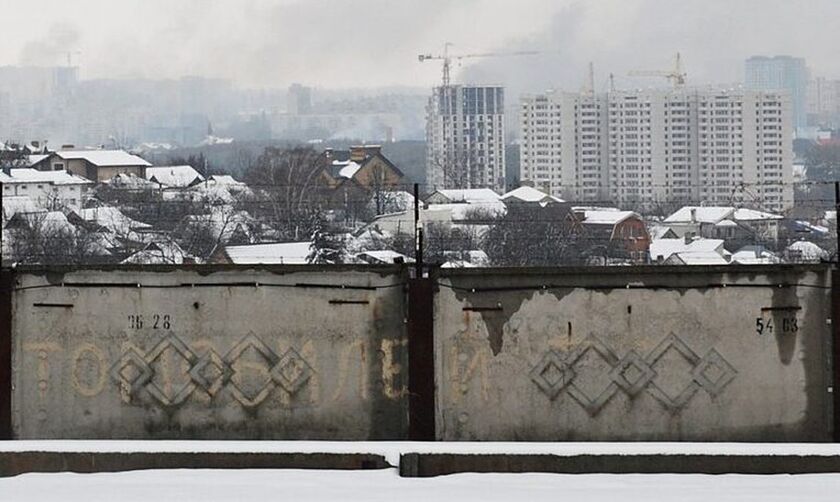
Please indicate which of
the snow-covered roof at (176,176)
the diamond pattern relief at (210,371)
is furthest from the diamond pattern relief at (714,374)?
the snow-covered roof at (176,176)

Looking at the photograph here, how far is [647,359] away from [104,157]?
127m

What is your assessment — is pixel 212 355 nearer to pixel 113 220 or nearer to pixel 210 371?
pixel 210 371

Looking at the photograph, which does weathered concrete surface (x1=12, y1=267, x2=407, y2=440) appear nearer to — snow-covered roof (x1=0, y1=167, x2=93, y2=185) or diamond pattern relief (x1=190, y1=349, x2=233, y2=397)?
diamond pattern relief (x1=190, y1=349, x2=233, y2=397)

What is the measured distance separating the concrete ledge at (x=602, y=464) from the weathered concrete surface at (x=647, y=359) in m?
0.58

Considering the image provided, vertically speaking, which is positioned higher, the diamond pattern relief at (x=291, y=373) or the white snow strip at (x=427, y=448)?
the diamond pattern relief at (x=291, y=373)

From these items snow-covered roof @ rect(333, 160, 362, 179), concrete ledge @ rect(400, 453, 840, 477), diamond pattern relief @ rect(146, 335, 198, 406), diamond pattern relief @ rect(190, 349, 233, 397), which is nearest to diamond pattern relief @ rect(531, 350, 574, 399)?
concrete ledge @ rect(400, 453, 840, 477)

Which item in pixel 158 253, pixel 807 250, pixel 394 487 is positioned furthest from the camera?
pixel 158 253

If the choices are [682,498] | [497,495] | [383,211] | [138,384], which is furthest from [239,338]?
[383,211]

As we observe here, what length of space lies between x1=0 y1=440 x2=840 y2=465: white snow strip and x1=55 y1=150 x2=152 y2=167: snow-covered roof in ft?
393

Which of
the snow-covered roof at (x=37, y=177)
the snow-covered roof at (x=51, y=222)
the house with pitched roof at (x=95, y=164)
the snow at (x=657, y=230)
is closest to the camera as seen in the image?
the snow-covered roof at (x=51, y=222)

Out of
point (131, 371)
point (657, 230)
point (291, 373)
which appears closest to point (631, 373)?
point (291, 373)

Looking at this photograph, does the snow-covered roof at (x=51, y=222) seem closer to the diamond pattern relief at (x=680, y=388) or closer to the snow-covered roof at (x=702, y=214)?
the snow-covered roof at (x=702, y=214)

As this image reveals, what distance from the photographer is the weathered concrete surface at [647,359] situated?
12.4 metres

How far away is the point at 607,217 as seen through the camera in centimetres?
5597
